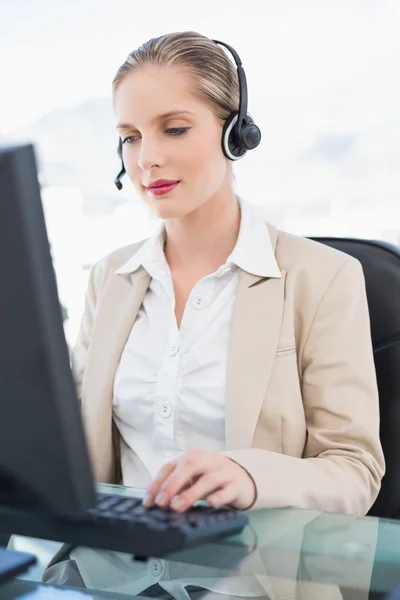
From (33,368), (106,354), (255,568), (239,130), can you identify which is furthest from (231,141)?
(33,368)

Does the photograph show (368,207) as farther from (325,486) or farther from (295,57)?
(325,486)

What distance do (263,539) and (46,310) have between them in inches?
19.7

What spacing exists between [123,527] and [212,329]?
0.74 m

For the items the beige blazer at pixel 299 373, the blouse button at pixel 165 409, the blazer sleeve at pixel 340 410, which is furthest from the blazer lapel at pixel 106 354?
the blazer sleeve at pixel 340 410

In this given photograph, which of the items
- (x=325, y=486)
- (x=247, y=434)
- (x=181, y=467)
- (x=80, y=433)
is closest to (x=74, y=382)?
(x=80, y=433)

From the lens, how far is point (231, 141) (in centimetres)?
155

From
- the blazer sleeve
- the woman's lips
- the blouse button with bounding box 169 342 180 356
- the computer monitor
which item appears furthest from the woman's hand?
the woman's lips

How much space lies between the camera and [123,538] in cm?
81

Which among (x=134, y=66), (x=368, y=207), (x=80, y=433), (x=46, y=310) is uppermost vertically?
(x=134, y=66)

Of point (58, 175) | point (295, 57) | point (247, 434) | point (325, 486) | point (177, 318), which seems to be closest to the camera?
point (325, 486)

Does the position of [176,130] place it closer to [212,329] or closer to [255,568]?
[212,329]

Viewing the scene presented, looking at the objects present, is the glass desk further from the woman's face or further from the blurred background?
the blurred background

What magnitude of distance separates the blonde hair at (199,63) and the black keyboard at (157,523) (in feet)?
2.66

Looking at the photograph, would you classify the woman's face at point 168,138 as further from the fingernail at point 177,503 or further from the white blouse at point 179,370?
the fingernail at point 177,503
